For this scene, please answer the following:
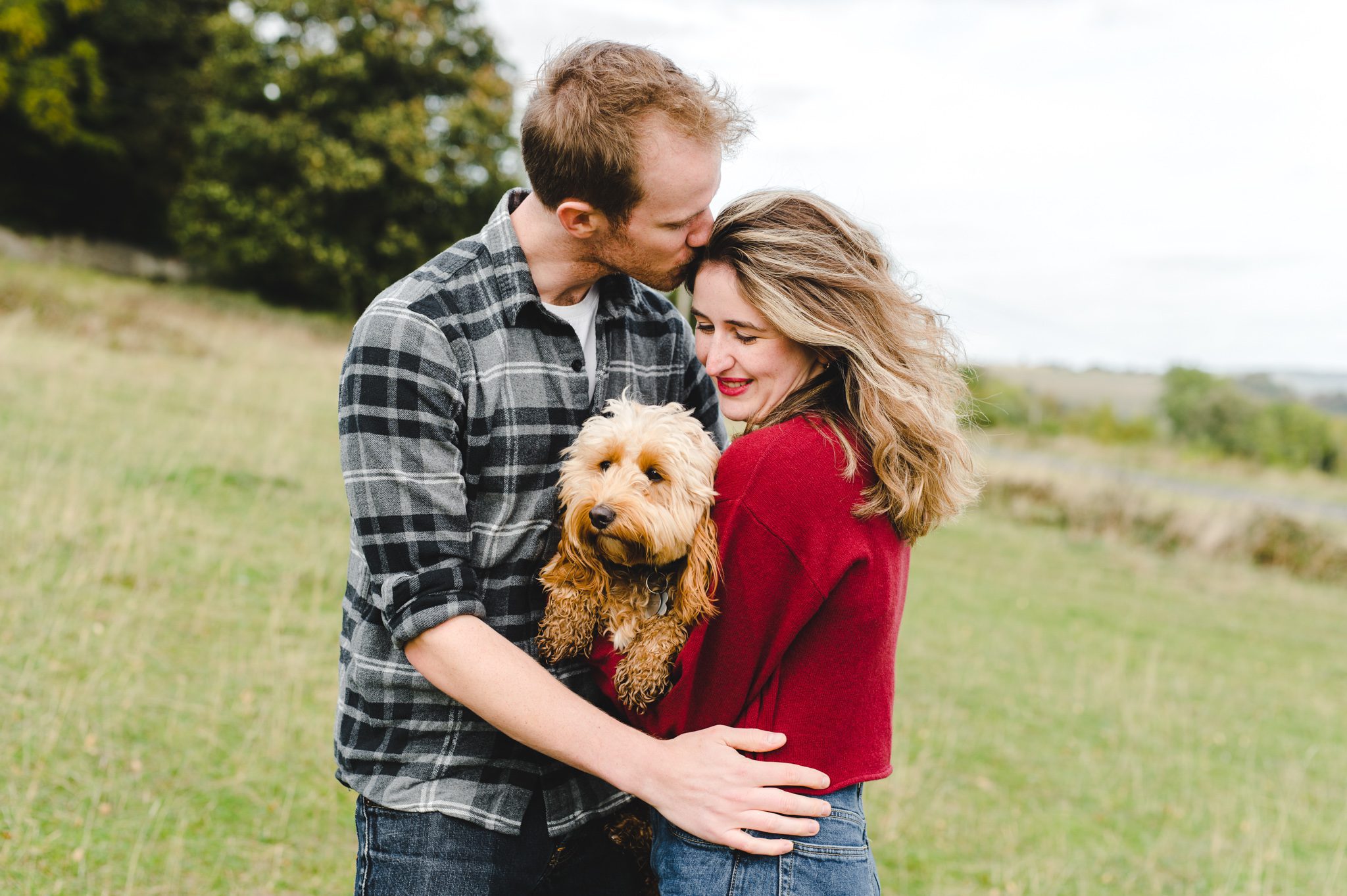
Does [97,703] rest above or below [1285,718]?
above

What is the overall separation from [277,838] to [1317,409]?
61.1m

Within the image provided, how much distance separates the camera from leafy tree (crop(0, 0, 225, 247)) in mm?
28906

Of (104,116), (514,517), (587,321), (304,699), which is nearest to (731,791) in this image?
(514,517)

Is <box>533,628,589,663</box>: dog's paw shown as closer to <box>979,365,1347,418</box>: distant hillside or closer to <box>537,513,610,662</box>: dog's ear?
<box>537,513,610,662</box>: dog's ear

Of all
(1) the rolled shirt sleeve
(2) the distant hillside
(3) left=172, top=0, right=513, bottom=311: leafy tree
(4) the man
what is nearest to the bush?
(2) the distant hillside

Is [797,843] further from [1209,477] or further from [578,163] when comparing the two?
[1209,477]

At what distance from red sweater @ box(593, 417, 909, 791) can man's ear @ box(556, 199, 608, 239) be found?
0.69 metres

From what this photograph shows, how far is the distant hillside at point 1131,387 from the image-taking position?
188ft

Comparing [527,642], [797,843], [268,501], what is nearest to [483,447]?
[527,642]

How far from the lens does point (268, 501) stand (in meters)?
10.5

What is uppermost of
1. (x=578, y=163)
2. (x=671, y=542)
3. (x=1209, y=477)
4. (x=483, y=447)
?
(x=578, y=163)

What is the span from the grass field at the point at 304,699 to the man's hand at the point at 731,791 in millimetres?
3164

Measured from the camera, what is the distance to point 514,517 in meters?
2.50

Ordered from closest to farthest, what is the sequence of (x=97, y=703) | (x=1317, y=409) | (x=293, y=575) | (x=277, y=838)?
(x=277, y=838)
(x=97, y=703)
(x=293, y=575)
(x=1317, y=409)
